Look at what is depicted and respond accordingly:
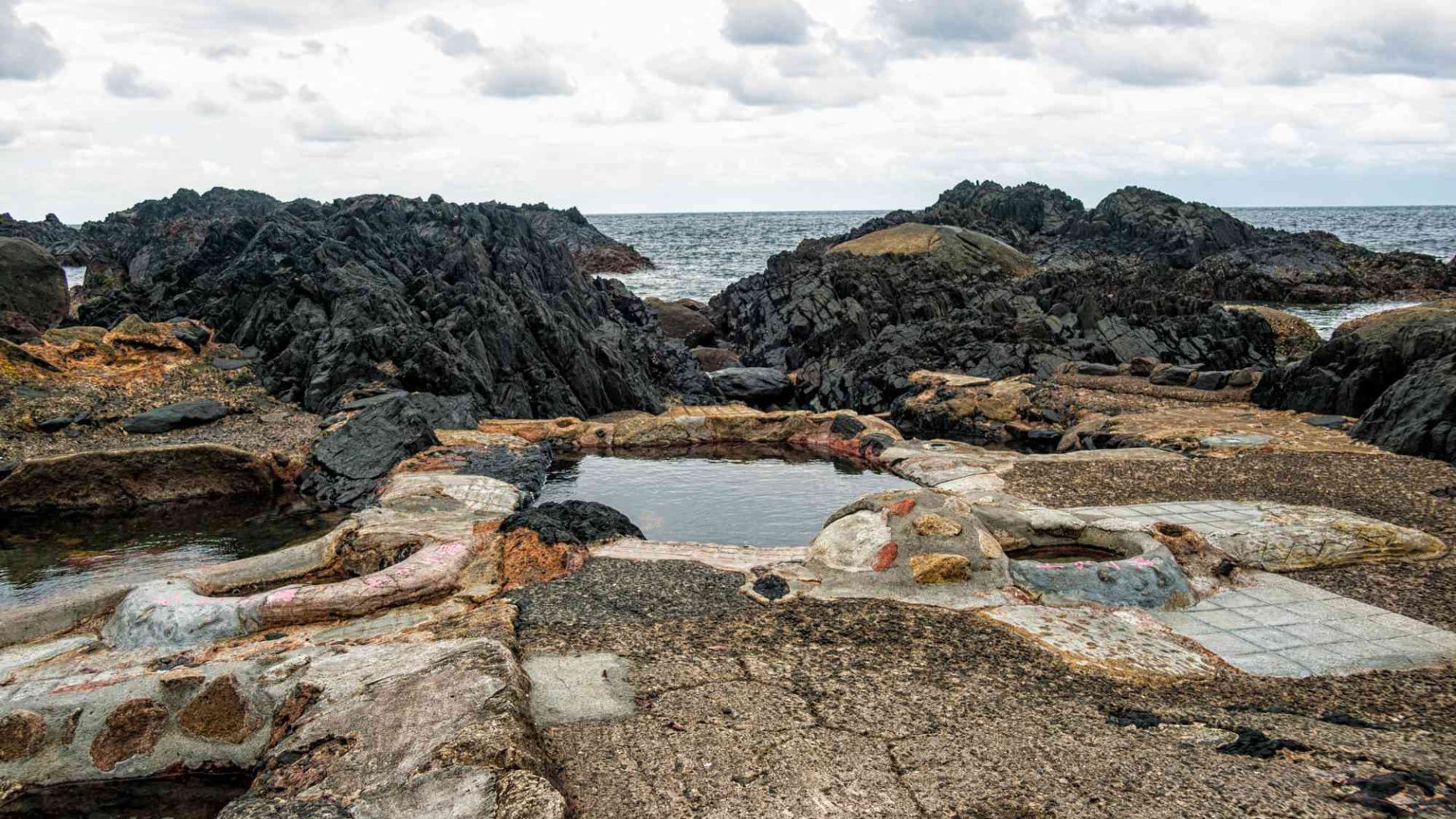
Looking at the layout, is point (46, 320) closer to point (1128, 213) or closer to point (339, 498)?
point (339, 498)

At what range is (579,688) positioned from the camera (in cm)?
832

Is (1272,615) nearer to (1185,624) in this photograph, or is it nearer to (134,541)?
(1185,624)

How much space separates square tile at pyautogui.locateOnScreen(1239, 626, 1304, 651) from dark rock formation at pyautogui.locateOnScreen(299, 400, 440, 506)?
48.5 feet

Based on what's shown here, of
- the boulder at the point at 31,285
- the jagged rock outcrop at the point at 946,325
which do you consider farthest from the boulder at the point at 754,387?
the boulder at the point at 31,285

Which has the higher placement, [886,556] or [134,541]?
[886,556]

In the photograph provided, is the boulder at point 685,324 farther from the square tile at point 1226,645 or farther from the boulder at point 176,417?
the square tile at point 1226,645

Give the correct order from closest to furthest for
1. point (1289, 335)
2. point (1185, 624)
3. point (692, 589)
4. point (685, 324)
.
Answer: point (1185, 624)
point (692, 589)
point (1289, 335)
point (685, 324)

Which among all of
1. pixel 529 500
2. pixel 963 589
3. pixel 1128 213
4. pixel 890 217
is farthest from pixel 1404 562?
pixel 1128 213

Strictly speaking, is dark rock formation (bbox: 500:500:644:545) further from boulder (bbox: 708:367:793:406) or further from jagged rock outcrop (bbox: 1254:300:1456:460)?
boulder (bbox: 708:367:793:406)

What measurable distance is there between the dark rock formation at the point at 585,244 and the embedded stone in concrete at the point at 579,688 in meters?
59.9

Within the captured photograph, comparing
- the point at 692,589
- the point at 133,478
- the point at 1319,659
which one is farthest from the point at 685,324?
the point at 1319,659

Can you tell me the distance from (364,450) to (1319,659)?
1678 centimetres

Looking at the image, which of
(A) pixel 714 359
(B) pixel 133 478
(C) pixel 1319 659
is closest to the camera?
(C) pixel 1319 659

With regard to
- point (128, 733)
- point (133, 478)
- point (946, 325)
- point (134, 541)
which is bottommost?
point (134, 541)
